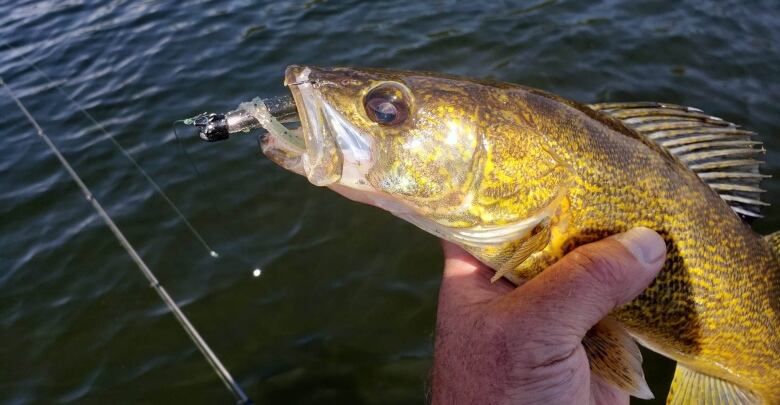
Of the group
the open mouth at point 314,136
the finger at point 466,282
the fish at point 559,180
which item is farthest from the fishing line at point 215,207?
the finger at point 466,282

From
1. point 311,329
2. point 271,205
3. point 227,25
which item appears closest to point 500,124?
point 311,329

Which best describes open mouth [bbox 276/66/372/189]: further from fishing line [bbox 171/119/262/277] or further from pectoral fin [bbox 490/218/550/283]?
fishing line [bbox 171/119/262/277]

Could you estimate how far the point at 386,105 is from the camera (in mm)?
2137

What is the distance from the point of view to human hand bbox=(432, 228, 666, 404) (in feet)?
6.33

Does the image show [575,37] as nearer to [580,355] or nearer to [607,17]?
[607,17]

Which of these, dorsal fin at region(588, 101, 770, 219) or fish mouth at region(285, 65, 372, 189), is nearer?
fish mouth at region(285, 65, 372, 189)

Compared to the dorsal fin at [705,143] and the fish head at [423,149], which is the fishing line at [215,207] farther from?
the dorsal fin at [705,143]

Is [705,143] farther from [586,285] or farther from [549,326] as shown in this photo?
[549,326]

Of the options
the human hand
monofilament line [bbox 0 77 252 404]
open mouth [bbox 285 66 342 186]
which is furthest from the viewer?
monofilament line [bbox 0 77 252 404]

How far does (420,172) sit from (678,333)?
Answer: 4.79ft

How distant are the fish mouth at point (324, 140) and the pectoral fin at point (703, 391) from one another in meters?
2.12

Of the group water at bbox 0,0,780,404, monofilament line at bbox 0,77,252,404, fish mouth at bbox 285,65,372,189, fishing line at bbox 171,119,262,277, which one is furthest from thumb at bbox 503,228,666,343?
fishing line at bbox 171,119,262,277

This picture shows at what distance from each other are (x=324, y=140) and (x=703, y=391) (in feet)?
8.00

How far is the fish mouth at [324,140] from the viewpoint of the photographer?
2.06 meters
